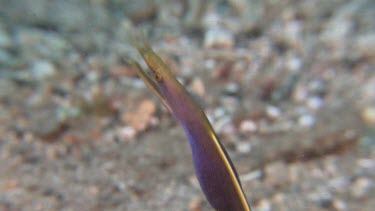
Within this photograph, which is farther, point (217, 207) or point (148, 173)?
point (148, 173)

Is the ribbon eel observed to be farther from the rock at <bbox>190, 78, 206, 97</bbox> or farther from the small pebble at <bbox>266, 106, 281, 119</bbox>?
the rock at <bbox>190, 78, 206, 97</bbox>

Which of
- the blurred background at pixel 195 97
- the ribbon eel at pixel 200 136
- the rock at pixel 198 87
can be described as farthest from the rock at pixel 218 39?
the ribbon eel at pixel 200 136

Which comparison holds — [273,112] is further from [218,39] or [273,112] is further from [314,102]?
[218,39]

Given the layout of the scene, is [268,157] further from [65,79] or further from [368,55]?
[65,79]

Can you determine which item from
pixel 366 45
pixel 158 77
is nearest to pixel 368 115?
pixel 366 45

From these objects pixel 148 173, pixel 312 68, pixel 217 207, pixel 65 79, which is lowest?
pixel 217 207

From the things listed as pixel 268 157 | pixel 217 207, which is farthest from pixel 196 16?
pixel 217 207
